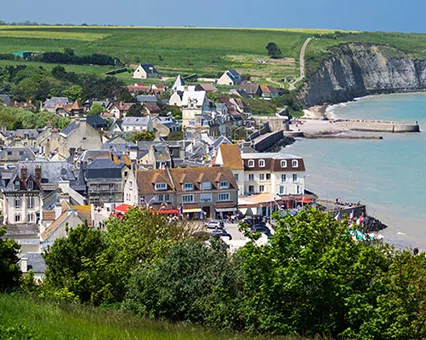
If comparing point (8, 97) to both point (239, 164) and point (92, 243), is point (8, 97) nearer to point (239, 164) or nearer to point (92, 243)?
point (239, 164)

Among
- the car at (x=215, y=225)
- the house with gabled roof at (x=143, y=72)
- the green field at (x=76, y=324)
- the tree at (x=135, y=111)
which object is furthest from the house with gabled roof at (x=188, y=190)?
the house with gabled roof at (x=143, y=72)

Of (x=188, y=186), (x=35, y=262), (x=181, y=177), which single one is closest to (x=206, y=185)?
(x=188, y=186)

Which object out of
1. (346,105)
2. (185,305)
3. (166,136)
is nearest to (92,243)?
(185,305)

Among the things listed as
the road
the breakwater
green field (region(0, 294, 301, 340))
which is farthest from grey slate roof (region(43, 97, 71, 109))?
green field (region(0, 294, 301, 340))

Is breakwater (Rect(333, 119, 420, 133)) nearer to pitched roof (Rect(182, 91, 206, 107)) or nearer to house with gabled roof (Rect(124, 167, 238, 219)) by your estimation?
pitched roof (Rect(182, 91, 206, 107))

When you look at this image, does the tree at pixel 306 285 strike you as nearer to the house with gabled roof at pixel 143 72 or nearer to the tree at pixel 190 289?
the tree at pixel 190 289

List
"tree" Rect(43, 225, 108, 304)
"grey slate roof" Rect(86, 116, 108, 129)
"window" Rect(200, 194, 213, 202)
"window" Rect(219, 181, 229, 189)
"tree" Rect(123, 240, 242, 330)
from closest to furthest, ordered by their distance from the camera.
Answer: "tree" Rect(123, 240, 242, 330), "tree" Rect(43, 225, 108, 304), "window" Rect(200, 194, 213, 202), "window" Rect(219, 181, 229, 189), "grey slate roof" Rect(86, 116, 108, 129)
